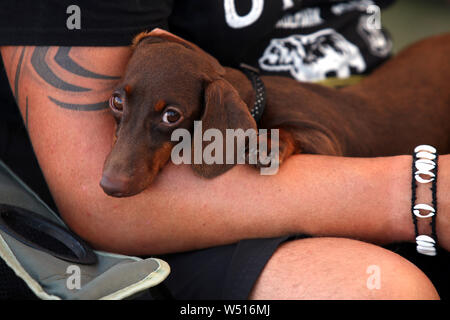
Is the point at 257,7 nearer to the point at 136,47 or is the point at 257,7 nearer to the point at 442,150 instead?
the point at 136,47

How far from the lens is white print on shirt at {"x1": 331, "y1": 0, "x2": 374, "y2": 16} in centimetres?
208

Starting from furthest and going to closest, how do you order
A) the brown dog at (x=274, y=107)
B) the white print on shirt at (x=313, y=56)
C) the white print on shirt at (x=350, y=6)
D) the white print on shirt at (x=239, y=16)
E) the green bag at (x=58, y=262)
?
the white print on shirt at (x=350, y=6), the white print on shirt at (x=313, y=56), the white print on shirt at (x=239, y=16), the brown dog at (x=274, y=107), the green bag at (x=58, y=262)

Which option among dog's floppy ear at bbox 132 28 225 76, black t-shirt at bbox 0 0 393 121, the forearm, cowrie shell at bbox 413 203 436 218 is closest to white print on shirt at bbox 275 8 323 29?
black t-shirt at bbox 0 0 393 121

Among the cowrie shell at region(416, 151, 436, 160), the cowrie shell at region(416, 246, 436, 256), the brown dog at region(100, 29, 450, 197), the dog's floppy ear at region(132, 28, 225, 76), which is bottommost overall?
the cowrie shell at region(416, 246, 436, 256)

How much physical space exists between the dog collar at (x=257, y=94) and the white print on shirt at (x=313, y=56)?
24 centimetres

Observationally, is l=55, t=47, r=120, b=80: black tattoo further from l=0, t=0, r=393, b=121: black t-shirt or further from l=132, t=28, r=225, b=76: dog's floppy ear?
l=132, t=28, r=225, b=76: dog's floppy ear

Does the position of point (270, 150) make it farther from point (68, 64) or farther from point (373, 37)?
point (373, 37)

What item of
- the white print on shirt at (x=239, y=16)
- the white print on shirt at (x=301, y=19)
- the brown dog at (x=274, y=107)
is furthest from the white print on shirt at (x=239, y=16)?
the white print on shirt at (x=301, y=19)

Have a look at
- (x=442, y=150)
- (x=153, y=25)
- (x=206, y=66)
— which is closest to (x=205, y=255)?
(x=206, y=66)

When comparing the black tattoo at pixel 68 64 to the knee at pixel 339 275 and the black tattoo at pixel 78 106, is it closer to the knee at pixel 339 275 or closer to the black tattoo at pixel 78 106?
the black tattoo at pixel 78 106

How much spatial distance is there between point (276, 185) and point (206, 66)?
373 millimetres

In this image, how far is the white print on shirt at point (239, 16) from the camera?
1.52 metres

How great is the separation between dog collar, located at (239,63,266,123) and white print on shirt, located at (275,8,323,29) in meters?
0.30

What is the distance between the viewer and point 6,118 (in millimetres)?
1647
